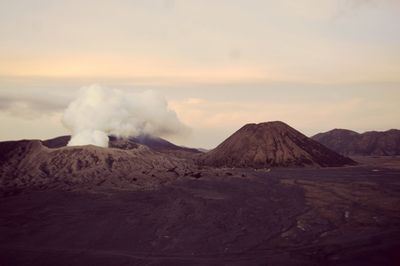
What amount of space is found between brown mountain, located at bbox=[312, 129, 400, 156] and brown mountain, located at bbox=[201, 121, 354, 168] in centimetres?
6493

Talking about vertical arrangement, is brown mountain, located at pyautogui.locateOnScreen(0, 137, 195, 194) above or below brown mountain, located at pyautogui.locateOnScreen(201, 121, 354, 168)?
below

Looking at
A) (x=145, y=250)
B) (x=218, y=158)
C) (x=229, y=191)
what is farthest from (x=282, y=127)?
(x=145, y=250)

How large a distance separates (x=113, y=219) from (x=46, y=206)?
9.33m

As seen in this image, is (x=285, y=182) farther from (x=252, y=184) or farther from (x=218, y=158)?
(x=218, y=158)

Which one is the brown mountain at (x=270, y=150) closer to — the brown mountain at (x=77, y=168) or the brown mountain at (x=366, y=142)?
the brown mountain at (x=77, y=168)

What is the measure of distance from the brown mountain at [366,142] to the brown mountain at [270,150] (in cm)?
6493

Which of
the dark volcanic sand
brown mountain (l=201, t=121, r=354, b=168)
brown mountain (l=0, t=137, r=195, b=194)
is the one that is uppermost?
brown mountain (l=201, t=121, r=354, b=168)

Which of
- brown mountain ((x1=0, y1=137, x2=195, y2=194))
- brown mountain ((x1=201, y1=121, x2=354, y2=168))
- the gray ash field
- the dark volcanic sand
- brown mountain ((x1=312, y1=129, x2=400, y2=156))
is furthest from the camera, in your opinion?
brown mountain ((x1=312, y1=129, x2=400, y2=156))

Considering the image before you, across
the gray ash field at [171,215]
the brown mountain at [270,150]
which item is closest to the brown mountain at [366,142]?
the brown mountain at [270,150]

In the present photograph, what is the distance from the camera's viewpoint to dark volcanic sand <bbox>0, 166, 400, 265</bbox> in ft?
75.4

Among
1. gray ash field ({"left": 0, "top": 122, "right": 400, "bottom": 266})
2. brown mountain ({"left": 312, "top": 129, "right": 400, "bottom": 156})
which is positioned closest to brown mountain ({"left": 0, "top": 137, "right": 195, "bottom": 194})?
gray ash field ({"left": 0, "top": 122, "right": 400, "bottom": 266})

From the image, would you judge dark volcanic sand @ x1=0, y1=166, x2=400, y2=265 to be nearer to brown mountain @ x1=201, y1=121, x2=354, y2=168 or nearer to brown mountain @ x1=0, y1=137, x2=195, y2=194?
brown mountain @ x1=0, y1=137, x2=195, y2=194

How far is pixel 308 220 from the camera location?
31.5 metres

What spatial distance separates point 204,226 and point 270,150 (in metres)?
72.0
